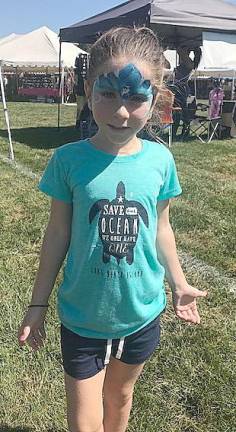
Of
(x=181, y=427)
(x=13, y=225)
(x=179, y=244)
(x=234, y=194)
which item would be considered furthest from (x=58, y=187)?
(x=234, y=194)

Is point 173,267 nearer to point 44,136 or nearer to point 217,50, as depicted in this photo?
point 217,50

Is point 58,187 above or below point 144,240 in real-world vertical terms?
above

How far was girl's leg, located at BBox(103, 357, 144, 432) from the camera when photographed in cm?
177

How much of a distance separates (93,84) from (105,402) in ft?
3.79

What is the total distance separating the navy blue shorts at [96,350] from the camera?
1.61 m

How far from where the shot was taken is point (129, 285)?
1.60 meters

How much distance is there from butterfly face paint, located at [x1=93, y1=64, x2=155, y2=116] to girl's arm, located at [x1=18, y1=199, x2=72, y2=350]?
0.35 m

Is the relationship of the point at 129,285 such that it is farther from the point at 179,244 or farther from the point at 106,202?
the point at 179,244

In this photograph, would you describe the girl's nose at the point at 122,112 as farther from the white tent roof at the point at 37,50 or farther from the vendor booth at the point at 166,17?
the white tent roof at the point at 37,50

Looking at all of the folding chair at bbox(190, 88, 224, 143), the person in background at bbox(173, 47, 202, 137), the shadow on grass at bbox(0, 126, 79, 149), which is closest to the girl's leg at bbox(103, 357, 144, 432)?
the person in background at bbox(173, 47, 202, 137)

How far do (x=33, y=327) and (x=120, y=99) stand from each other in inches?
30.8

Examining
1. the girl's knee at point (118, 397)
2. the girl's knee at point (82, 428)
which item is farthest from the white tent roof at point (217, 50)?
the girl's knee at point (82, 428)

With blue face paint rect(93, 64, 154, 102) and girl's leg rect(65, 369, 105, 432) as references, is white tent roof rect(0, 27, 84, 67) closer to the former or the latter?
blue face paint rect(93, 64, 154, 102)

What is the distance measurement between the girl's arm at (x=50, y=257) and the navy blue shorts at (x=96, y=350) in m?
0.11
